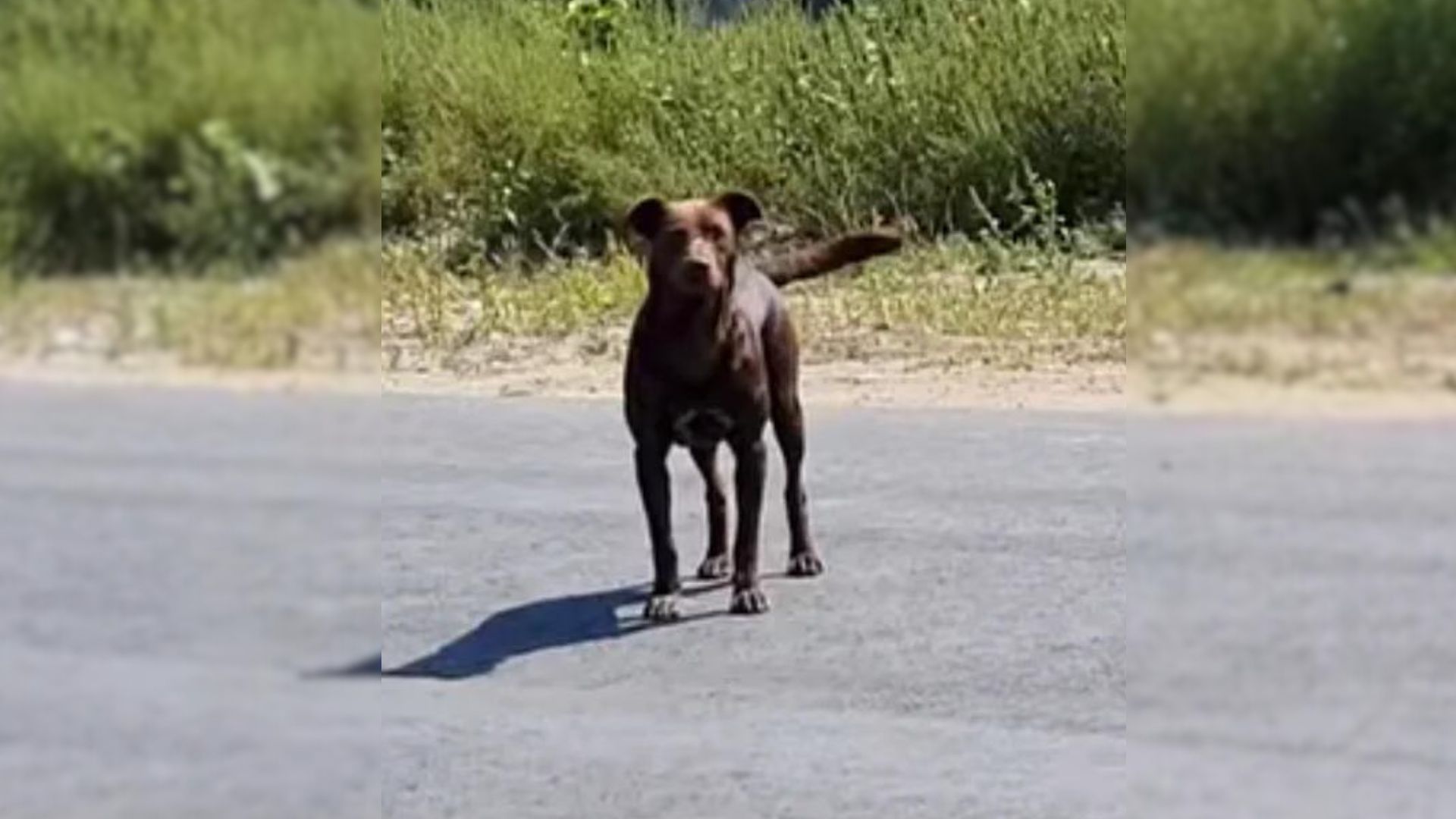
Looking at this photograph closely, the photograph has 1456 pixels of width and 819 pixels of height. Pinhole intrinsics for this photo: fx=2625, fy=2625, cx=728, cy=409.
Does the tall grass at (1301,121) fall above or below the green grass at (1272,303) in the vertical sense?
above

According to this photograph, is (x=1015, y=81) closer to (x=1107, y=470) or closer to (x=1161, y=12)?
(x=1107, y=470)

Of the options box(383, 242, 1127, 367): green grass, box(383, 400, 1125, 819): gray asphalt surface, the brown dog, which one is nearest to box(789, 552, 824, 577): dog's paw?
box(383, 400, 1125, 819): gray asphalt surface

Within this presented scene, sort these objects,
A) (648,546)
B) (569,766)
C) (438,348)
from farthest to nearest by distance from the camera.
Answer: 1. (438,348)
2. (648,546)
3. (569,766)

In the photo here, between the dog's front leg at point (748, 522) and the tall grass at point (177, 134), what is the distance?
464 centimetres

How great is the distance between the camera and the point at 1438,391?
4.86 metres

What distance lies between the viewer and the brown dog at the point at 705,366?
584 cm

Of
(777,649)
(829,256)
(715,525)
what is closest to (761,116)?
(829,256)

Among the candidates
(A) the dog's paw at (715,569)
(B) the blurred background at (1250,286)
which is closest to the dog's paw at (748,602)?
(A) the dog's paw at (715,569)

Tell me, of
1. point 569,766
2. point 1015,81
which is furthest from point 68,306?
point 1015,81

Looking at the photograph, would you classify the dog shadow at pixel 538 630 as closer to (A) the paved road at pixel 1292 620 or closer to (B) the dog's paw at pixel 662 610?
(B) the dog's paw at pixel 662 610

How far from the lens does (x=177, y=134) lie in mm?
1387

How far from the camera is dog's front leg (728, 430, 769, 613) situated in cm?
606

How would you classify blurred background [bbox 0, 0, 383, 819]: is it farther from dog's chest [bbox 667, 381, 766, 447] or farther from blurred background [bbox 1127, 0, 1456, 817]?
dog's chest [bbox 667, 381, 766, 447]

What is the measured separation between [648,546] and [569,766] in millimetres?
2124
